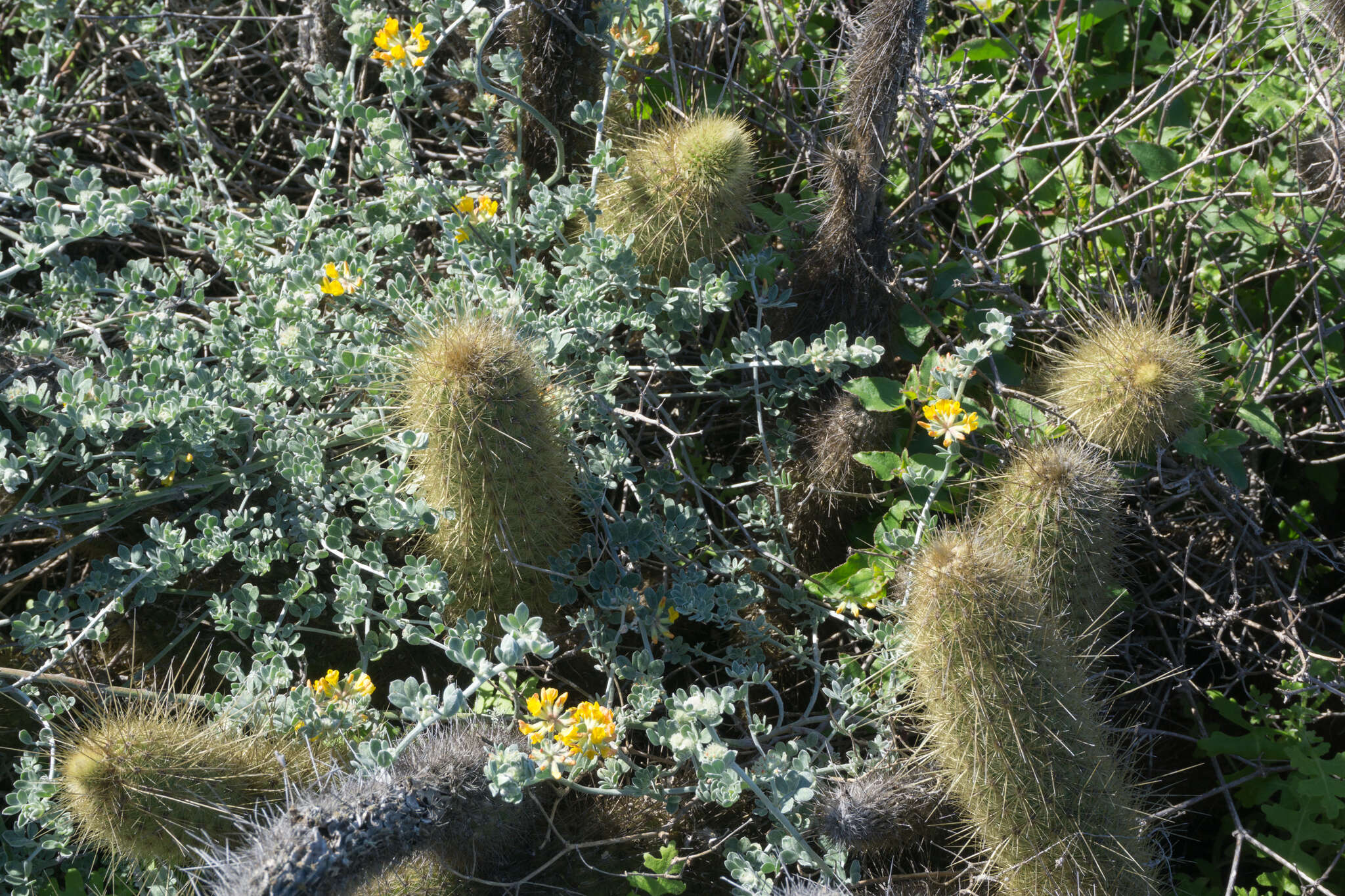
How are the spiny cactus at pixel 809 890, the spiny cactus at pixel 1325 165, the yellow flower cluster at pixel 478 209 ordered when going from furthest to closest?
the spiny cactus at pixel 1325 165
the yellow flower cluster at pixel 478 209
the spiny cactus at pixel 809 890

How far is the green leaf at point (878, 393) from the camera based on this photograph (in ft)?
7.36

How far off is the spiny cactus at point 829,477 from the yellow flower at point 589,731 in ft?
2.57

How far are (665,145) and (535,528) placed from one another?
0.97 metres

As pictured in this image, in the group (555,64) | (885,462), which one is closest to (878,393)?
(885,462)

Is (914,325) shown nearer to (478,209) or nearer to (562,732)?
(478,209)

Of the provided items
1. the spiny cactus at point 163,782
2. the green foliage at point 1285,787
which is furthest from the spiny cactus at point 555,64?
the green foliage at point 1285,787

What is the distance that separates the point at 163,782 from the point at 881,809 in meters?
1.28

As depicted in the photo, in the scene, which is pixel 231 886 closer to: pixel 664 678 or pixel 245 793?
pixel 245 793

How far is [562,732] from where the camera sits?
1.74 metres

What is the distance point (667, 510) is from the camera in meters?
2.32

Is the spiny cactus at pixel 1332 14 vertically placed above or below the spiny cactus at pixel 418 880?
above

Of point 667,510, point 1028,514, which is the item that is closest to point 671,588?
point 667,510

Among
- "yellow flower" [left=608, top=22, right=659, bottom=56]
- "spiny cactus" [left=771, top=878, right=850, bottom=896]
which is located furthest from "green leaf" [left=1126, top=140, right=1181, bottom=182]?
"spiny cactus" [left=771, top=878, right=850, bottom=896]

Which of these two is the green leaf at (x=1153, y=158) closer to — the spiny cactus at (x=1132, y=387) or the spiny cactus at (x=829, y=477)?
the spiny cactus at (x=1132, y=387)
